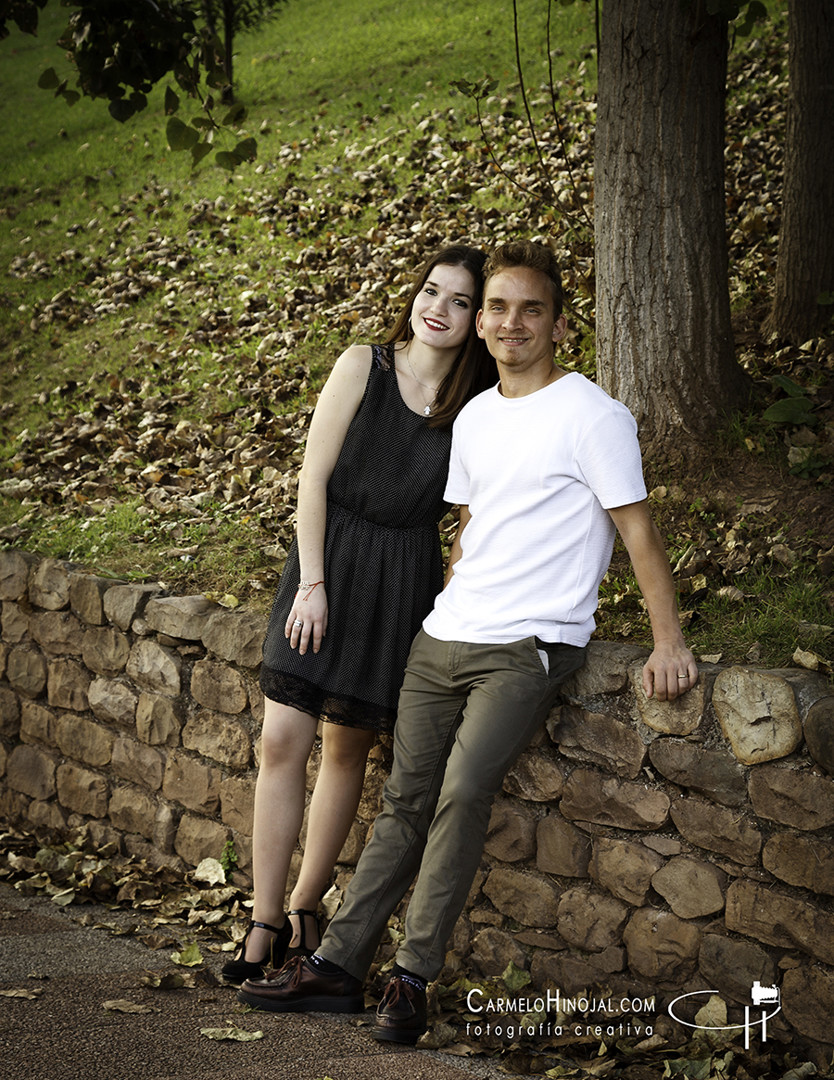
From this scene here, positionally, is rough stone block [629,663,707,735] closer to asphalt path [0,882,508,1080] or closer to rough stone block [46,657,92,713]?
asphalt path [0,882,508,1080]

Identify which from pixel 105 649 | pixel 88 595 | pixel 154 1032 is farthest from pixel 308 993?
pixel 88 595

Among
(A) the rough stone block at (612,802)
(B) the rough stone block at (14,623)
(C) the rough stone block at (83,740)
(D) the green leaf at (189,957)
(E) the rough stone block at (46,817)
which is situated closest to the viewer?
(A) the rough stone block at (612,802)

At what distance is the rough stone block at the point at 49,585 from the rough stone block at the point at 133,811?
0.91m

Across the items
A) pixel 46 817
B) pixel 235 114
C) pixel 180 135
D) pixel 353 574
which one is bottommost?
pixel 46 817

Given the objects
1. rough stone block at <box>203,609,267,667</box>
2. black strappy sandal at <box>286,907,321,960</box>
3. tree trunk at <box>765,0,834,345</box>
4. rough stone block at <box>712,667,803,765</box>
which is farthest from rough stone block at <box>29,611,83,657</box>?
tree trunk at <box>765,0,834,345</box>

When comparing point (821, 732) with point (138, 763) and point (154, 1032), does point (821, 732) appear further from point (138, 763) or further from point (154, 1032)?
point (138, 763)

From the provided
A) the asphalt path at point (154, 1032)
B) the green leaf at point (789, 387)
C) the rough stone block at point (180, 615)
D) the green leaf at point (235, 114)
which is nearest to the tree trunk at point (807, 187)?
the green leaf at point (789, 387)

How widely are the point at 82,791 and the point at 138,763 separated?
45 cm

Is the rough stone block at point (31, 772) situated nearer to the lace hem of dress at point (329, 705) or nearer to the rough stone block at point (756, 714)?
the lace hem of dress at point (329, 705)

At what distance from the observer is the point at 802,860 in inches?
103

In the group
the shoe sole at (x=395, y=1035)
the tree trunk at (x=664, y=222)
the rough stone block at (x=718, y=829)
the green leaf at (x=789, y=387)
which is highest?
the tree trunk at (x=664, y=222)

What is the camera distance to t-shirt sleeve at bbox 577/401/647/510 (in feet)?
8.76

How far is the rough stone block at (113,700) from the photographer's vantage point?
14.3 ft

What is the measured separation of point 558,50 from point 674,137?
828 centimetres
